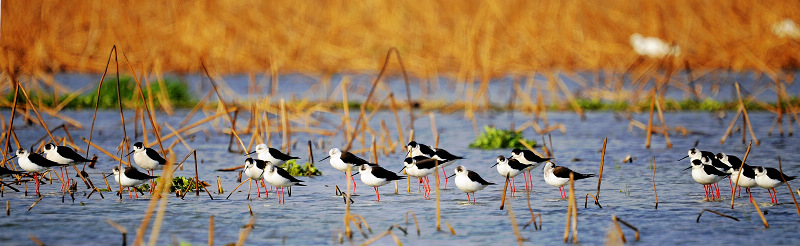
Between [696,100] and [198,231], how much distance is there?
620 inches

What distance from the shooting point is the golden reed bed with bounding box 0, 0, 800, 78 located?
93.5 ft

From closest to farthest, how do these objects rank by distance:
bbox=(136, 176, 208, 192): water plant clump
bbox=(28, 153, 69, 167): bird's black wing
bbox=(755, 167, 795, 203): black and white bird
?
bbox=(755, 167, 795, 203): black and white bird, bbox=(28, 153, 69, 167): bird's black wing, bbox=(136, 176, 208, 192): water plant clump

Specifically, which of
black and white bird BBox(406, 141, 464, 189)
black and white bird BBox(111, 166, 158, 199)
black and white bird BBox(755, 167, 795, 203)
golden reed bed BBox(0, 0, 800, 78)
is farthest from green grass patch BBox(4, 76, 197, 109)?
black and white bird BBox(755, 167, 795, 203)

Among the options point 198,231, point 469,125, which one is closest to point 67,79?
point 469,125

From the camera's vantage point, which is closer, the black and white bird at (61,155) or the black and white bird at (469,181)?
the black and white bird at (469,181)

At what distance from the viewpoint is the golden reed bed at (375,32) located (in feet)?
93.5

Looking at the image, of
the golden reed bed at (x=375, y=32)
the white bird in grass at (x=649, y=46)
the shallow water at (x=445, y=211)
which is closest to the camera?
the shallow water at (x=445, y=211)

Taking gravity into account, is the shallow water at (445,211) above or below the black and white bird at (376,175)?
below

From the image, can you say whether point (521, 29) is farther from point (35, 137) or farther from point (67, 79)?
point (35, 137)

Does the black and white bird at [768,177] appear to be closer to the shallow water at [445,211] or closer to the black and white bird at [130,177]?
the shallow water at [445,211]

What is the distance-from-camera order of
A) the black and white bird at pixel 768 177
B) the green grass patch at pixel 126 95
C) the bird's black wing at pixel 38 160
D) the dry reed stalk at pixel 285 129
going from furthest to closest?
1. the green grass patch at pixel 126 95
2. the dry reed stalk at pixel 285 129
3. the bird's black wing at pixel 38 160
4. the black and white bird at pixel 768 177

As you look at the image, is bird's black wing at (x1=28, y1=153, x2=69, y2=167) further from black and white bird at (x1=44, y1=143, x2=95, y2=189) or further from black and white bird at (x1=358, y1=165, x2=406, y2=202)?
black and white bird at (x1=358, y1=165, x2=406, y2=202)

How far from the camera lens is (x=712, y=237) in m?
8.40

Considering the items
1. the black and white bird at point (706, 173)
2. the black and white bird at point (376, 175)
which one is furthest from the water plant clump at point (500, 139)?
the black and white bird at point (376, 175)
